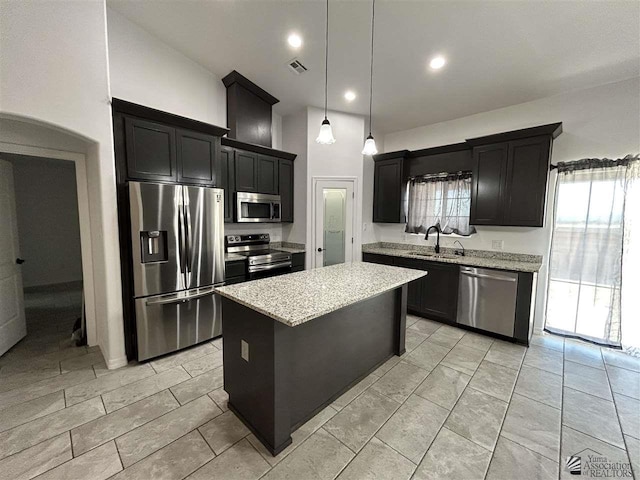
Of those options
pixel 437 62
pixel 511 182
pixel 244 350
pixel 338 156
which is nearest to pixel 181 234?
pixel 244 350

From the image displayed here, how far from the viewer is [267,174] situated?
164 inches

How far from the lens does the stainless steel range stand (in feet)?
12.1

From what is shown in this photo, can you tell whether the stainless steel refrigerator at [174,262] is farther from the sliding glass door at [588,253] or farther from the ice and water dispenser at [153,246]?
the sliding glass door at [588,253]

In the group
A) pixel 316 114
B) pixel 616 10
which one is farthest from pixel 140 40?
pixel 616 10

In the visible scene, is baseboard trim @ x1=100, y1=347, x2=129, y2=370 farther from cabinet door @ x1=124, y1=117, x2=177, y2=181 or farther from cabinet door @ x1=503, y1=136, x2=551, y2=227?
cabinet door @ x1=503, y1=136, x2=551, y2=227

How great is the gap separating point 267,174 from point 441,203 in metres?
2.93

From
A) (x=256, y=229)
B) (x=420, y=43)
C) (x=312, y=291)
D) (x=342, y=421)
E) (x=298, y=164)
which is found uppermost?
(x=420, y=43)

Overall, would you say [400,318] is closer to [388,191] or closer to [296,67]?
[388,191]

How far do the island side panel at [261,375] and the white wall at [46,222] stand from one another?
549 centimetres

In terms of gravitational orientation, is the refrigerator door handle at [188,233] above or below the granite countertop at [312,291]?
above

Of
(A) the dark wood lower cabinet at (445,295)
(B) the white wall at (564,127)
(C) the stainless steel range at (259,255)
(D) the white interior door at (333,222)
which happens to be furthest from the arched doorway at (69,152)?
(B) the white wall at (564,127)

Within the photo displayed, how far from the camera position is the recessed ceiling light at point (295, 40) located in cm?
266

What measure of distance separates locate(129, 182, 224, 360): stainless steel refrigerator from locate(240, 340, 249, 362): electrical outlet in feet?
4.39

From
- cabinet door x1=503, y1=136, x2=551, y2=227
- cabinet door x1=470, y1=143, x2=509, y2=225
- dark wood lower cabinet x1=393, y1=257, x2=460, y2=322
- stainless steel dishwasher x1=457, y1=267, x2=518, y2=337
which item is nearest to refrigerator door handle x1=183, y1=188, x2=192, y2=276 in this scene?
dark wood lower cabinet x1=393, y1=257, x2=460, y2=322
